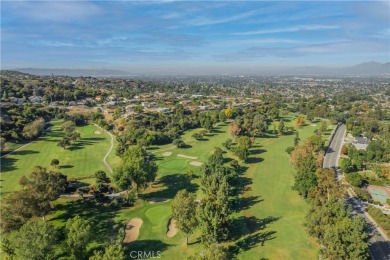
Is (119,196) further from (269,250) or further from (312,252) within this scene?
(312,252)

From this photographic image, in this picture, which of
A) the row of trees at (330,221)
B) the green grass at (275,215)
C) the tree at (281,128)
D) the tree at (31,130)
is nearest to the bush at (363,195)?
the row of trees at (330,221)

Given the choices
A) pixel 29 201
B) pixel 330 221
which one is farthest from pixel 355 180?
pixel 29 201

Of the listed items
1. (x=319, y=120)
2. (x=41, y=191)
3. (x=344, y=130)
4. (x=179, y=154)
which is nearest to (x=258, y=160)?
(x=179, y=154)

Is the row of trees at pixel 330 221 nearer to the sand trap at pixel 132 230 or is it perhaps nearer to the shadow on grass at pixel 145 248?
the shadow on grass at pixel 145 248

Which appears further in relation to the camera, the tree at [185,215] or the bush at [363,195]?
the bush at [363,195]

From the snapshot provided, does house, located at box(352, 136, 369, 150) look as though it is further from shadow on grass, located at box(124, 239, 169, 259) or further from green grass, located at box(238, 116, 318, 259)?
shadow on grass, located at box(124, 239, 169, 259)

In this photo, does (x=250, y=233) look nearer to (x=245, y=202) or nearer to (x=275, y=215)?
(x=275, y=215)

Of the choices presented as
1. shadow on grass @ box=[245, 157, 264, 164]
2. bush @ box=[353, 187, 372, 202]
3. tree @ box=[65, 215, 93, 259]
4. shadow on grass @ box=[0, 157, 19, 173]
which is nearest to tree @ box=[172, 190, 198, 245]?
tree @ box=[65, 215, 93, 259]
